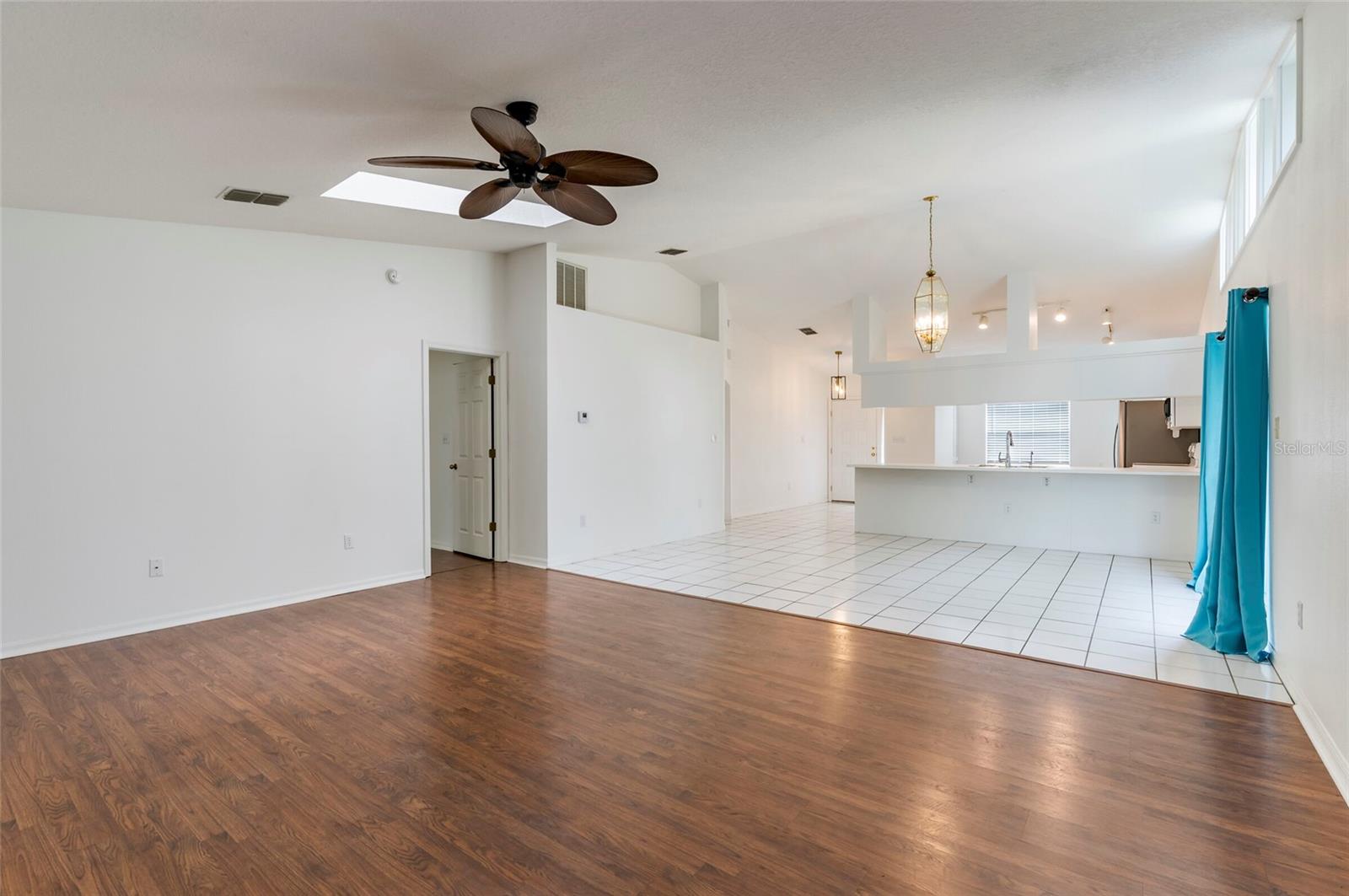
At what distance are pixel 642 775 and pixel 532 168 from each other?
8.85 feet

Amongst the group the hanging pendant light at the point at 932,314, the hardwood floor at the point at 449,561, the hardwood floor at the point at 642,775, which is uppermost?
the hanging pendant light at the point at 932,314

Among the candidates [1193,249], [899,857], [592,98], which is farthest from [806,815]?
[1193,249]

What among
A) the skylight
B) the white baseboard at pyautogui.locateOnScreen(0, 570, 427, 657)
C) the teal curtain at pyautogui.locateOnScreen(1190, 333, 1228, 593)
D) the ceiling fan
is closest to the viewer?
the ceiling fan

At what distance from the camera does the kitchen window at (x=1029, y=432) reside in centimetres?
1102

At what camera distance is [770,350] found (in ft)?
34.0

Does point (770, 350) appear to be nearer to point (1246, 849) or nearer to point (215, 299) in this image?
point (215, 299)

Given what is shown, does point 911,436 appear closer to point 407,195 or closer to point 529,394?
point 529,394

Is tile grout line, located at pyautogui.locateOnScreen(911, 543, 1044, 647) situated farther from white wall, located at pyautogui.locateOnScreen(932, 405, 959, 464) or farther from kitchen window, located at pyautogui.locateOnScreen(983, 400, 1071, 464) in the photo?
kitchen window, located at pyautogui.locateOnScreen(983, 400, 1071, 464)

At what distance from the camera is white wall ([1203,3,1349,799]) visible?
219 cm

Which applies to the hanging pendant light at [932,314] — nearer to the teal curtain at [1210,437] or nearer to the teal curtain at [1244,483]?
the teal curtain at [1210,437]

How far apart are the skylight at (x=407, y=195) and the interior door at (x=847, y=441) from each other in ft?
27.3

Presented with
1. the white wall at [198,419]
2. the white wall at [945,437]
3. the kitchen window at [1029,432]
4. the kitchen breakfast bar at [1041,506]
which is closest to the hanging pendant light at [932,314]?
the kitchen breakfast bar at [1041,506]

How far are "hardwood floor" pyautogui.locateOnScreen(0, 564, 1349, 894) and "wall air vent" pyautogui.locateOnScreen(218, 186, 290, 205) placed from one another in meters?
2.66

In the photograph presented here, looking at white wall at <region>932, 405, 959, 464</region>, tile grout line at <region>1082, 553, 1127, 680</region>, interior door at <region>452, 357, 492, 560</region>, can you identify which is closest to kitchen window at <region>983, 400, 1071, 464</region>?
white wall at <region>932, 405, 959, 464</region>
